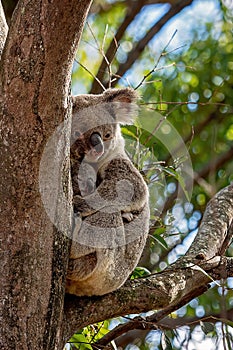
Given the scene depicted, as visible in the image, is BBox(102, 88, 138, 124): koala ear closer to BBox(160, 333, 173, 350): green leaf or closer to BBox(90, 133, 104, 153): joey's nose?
BBox(90, 133, 104, 153): joey's nose

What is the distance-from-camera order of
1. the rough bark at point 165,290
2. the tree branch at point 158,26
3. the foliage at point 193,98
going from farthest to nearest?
the tree branch at point 158,26
the foliage at point 193,98
the rough bark at point 165,290

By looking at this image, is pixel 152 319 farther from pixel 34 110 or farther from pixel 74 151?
pixel 34 110

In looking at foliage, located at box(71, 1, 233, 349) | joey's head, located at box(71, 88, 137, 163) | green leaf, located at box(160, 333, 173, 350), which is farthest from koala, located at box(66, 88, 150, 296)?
foliage, located at box(71, 1, 233, 349)

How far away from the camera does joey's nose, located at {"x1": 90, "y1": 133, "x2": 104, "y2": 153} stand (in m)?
3.49

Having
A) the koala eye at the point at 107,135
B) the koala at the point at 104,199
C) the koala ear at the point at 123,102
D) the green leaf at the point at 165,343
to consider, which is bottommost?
the green leaf at the point at 165,343

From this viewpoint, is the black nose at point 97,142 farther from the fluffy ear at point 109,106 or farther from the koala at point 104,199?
the fluffy ear at point 109,106

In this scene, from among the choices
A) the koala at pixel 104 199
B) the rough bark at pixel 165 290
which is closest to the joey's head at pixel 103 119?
the koala at pixel 104 199

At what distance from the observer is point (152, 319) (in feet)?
11.3

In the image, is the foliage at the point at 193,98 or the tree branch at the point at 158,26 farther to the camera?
the tree branch at the point at 158,26

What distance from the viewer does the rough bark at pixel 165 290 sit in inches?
119

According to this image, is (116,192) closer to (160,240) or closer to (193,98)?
(160,240)

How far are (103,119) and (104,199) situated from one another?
69 cm

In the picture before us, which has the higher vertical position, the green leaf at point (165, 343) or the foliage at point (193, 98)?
the foliage at point (193, 98)

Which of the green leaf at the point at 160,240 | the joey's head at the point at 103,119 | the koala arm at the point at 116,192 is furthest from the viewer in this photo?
the green leaf at the point at 160,240
